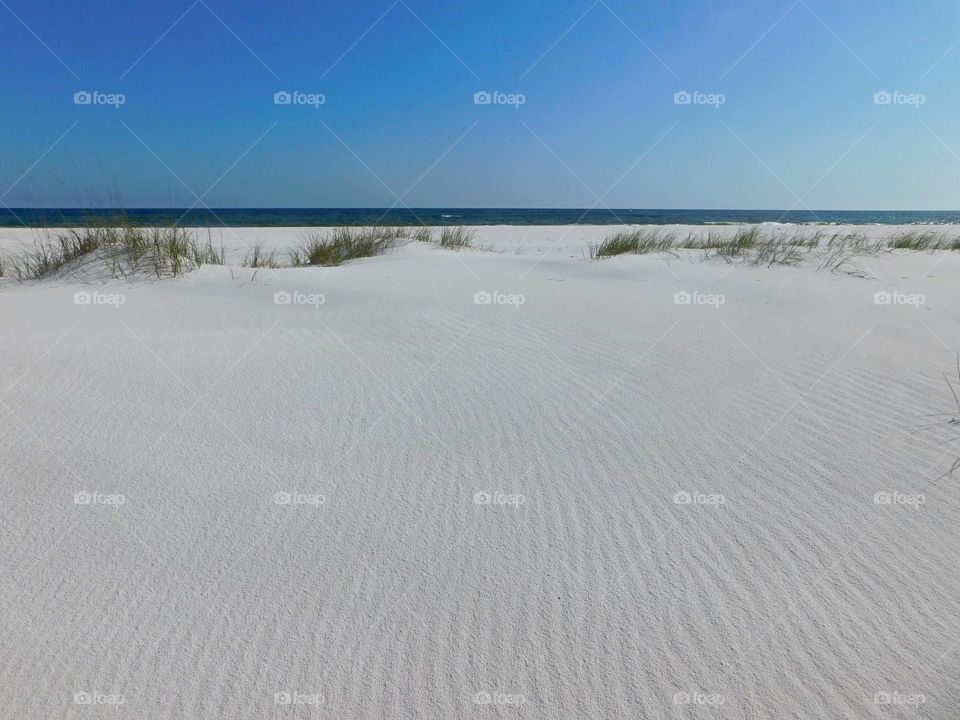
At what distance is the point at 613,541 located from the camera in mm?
1548

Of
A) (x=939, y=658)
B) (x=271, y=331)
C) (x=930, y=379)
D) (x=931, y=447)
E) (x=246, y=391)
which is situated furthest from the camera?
(x=271, y=331)

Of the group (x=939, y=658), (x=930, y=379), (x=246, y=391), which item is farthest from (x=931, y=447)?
(x=246, y=391)

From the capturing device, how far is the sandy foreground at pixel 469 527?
44.7 inches

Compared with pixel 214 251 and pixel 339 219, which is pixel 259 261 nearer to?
pixel 214 251

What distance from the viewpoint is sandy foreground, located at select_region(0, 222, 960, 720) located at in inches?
44.7

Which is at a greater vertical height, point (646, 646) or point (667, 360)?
point (646, 646)

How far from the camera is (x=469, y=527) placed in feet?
5.26

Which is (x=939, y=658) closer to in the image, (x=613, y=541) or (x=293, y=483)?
(x=613, y=541)

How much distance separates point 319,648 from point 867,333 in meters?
3.85

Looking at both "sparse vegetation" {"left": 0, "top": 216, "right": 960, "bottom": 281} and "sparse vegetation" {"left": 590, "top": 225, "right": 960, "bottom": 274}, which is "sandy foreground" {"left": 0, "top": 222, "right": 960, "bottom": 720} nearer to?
"sparse vegetation" {"left": 0, "top": 216, "right": 960, "bottom": 281}

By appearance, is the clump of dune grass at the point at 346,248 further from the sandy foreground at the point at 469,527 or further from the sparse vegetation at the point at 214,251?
the sandy foreground at the point at 469,527

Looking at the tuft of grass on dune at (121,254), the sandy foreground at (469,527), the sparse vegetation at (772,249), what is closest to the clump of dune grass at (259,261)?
the tuft of grass on dune at (121,254)

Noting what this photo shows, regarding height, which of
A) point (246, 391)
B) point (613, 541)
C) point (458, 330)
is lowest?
point (458, 330)

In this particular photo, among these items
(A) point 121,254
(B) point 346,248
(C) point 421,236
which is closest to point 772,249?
(C) point 421,236
